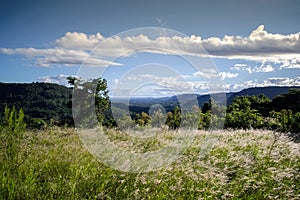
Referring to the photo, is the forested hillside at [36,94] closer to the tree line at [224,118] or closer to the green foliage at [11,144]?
the tree line at [224,118]

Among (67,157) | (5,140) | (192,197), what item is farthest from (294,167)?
(5,140)

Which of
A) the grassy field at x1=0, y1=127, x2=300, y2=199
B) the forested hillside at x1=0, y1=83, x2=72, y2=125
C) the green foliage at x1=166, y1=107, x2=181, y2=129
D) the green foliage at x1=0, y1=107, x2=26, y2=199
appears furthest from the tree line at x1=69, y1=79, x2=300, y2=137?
the forested hillside at x1=0, y1=83, x2=72, y2=125

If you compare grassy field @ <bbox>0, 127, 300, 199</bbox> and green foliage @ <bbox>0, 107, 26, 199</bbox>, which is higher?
green foliage @ <bbox>0, 107, 26, 199</bbox>

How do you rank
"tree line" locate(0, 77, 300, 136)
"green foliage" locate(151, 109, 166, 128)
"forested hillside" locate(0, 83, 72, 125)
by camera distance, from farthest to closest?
"forested hillside" locate(0, 83, 72, 125)
"green foliage" locate(151, 109, 166, 128)
"tree line" locate(0, 77, 300, 136)

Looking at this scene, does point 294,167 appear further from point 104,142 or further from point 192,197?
point 104,142

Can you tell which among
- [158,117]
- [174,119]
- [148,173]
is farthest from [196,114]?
[148,173]

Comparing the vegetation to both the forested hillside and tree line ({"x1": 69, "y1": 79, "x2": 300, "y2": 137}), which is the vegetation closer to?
tree line ({"x1": 69, "y1": 79, "x2": 300, "y2": 137})

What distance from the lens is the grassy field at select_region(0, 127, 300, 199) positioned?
466 cm

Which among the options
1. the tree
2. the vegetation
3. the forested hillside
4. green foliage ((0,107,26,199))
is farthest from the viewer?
the forested hillside

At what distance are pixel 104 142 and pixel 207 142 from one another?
2.94 meters

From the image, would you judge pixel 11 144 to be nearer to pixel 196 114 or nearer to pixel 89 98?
pixel 196 114

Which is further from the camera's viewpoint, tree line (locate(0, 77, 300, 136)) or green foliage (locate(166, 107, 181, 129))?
green foliage (locate(166, 107, 181, 129))

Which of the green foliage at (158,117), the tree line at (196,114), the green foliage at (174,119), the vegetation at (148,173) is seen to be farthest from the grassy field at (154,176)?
the green foliage at (174,119)

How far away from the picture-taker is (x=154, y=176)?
5672mm
